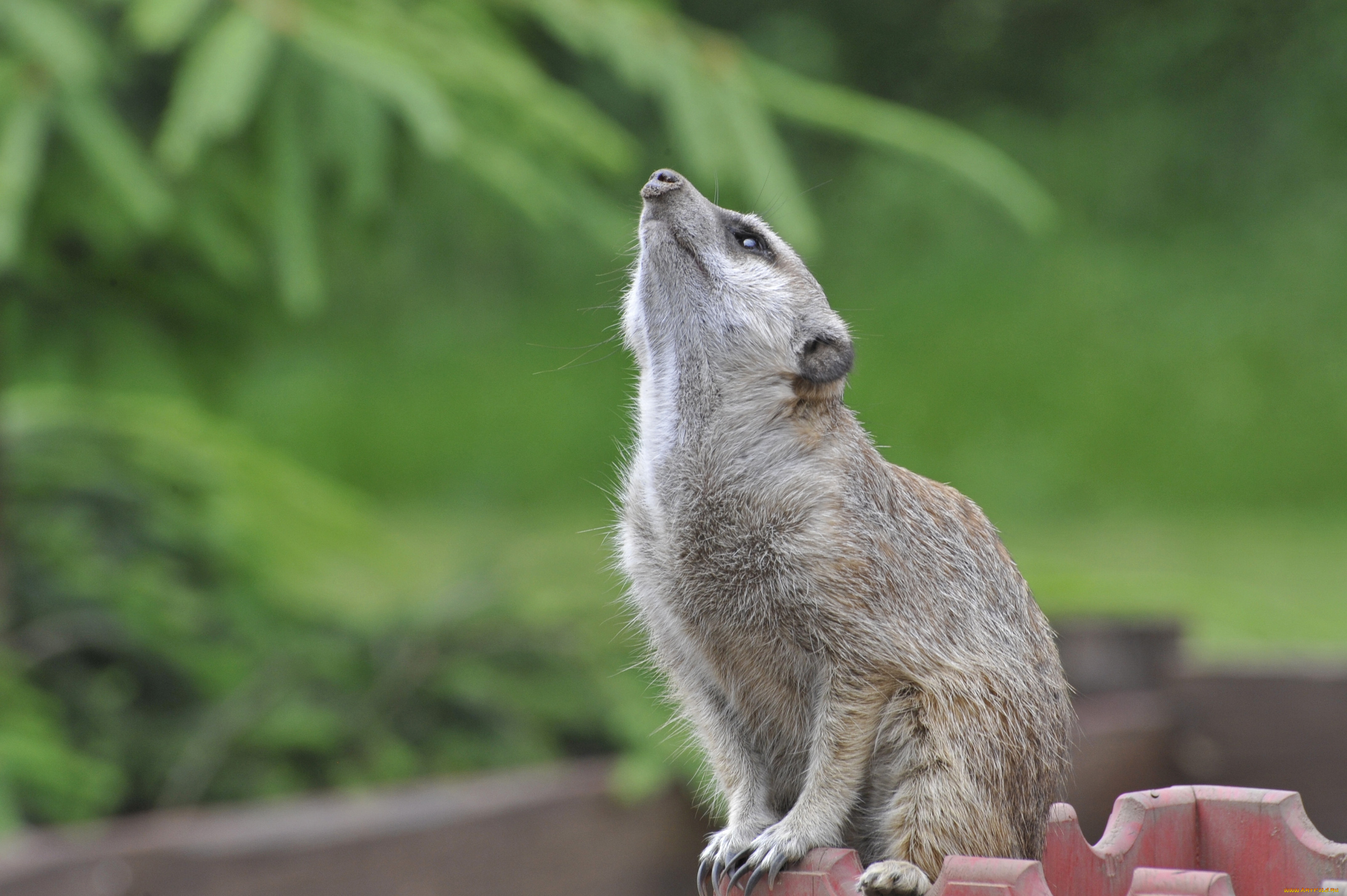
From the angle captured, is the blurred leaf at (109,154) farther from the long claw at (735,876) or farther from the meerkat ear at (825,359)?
the long claw at (735,876)

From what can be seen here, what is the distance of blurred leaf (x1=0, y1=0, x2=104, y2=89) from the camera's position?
2.46 meters

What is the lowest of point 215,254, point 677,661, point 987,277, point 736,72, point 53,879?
point 53,879

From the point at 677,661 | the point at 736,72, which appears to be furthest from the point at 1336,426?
the point at 677,661

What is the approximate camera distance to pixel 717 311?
1.47m

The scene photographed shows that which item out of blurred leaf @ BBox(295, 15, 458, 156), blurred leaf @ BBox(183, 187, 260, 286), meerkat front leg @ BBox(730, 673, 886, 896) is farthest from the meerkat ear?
blurred leaf @ BBox(183, 187, 260, 286)

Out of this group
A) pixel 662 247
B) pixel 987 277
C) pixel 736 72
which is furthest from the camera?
pixel 987 277

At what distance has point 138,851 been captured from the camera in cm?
240

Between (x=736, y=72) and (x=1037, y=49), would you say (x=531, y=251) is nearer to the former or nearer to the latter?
(x=736, y=72)

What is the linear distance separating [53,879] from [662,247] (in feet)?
5.53

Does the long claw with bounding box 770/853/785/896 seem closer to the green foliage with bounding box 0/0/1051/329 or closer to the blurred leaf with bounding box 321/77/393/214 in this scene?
the green foliage with bounding box 0/0/1051/329

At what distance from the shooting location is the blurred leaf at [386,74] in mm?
2396

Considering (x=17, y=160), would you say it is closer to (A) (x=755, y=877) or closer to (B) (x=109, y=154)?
(B) (x=109, y=154)

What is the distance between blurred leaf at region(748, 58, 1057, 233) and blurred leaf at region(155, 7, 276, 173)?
124cm

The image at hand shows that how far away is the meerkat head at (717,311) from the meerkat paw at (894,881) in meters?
0.51
